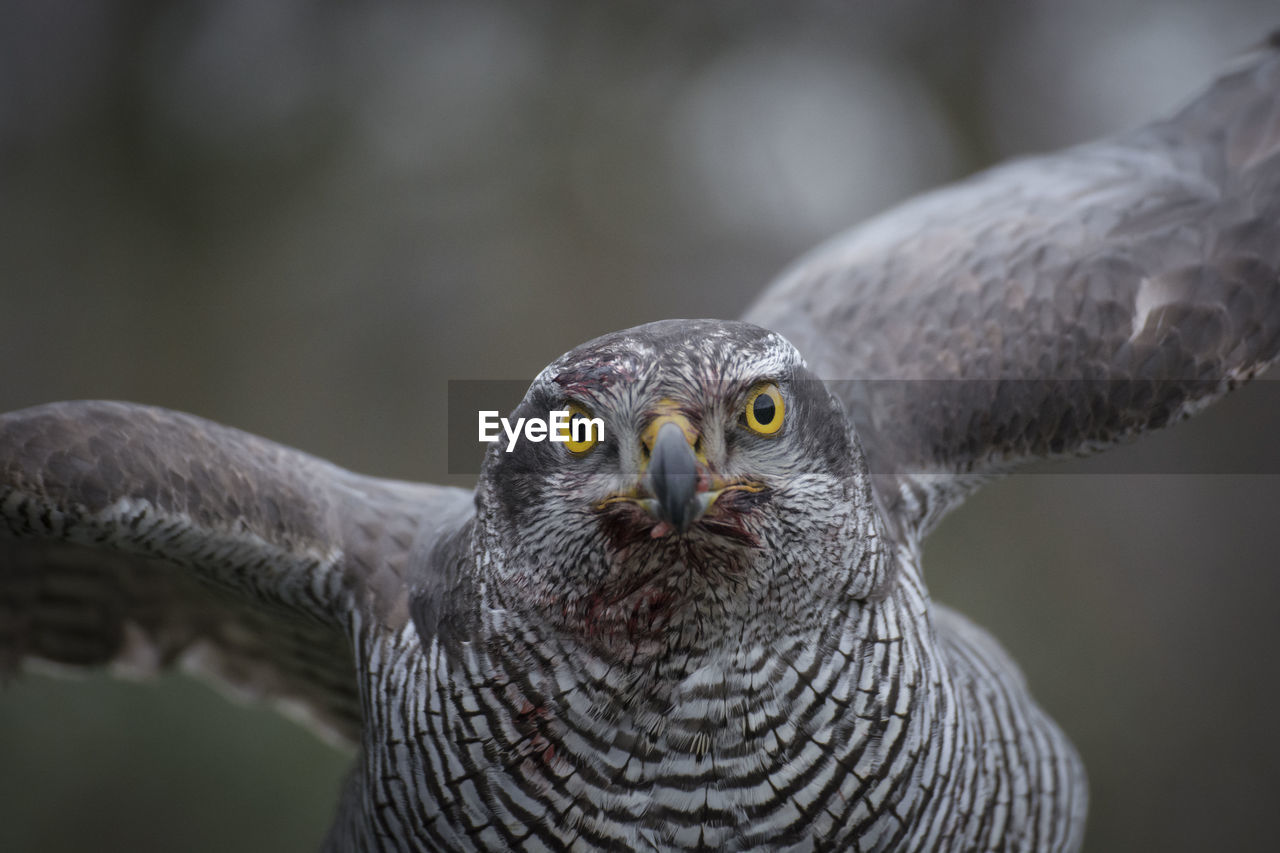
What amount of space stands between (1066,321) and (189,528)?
7.14 ft

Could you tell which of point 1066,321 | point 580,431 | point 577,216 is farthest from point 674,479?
point 577,216

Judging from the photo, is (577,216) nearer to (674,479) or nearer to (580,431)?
(580,431)

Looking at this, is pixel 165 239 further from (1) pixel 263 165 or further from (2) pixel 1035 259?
(2) pixel 1035 259

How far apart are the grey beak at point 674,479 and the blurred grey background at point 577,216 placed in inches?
198

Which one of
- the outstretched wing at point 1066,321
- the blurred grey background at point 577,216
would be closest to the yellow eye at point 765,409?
the outstretched wing at point 1066,321

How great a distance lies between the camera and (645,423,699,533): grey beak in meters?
1.44

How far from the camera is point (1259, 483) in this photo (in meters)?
5.96

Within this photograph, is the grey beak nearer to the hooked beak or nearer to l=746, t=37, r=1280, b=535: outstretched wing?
the hooked beak

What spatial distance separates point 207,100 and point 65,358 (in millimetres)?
1947

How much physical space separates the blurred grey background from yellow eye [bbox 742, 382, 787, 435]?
4.78 metres

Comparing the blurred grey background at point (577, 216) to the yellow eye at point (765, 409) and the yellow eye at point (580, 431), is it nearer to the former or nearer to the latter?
the yellow eye at point (765, 409)

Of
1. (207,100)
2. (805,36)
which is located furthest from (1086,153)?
(207,100)

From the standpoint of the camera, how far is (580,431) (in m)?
1.59

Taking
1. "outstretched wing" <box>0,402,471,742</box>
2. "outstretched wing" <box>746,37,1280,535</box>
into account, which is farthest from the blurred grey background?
"outstretched wing" <box>0,402,471,742</box>
